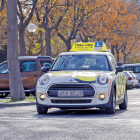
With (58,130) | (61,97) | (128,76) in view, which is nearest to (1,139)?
(58,130)

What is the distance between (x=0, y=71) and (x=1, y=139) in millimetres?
12657

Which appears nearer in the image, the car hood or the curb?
the car hood

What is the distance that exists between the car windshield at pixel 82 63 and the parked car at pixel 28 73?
22.6 ft

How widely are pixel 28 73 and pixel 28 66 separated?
39cm

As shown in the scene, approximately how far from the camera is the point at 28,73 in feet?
62.4

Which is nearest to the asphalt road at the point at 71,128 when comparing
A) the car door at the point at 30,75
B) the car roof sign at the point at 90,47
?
the car roof sign at the point at 90,47

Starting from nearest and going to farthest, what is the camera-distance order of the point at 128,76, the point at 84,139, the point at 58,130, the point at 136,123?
the point at 84,139, the point at 58,130, the point at 136,123, the point at 128,76

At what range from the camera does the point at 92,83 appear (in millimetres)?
10516

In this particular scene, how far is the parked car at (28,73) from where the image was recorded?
18969 millimetres

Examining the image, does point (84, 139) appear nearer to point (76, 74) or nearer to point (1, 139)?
point (1, 139)

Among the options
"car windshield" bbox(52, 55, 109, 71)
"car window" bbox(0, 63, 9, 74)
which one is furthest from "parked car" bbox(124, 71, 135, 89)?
"car windshield" bbox(52, 55, 109, 71)

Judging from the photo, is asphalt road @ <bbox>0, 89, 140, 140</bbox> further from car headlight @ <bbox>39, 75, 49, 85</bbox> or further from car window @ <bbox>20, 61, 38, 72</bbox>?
car window @ <bbox>20, 61, 38, 72</bbox>

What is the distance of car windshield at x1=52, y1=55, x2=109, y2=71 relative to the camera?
11.7 meters

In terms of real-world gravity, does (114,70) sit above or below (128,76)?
above
